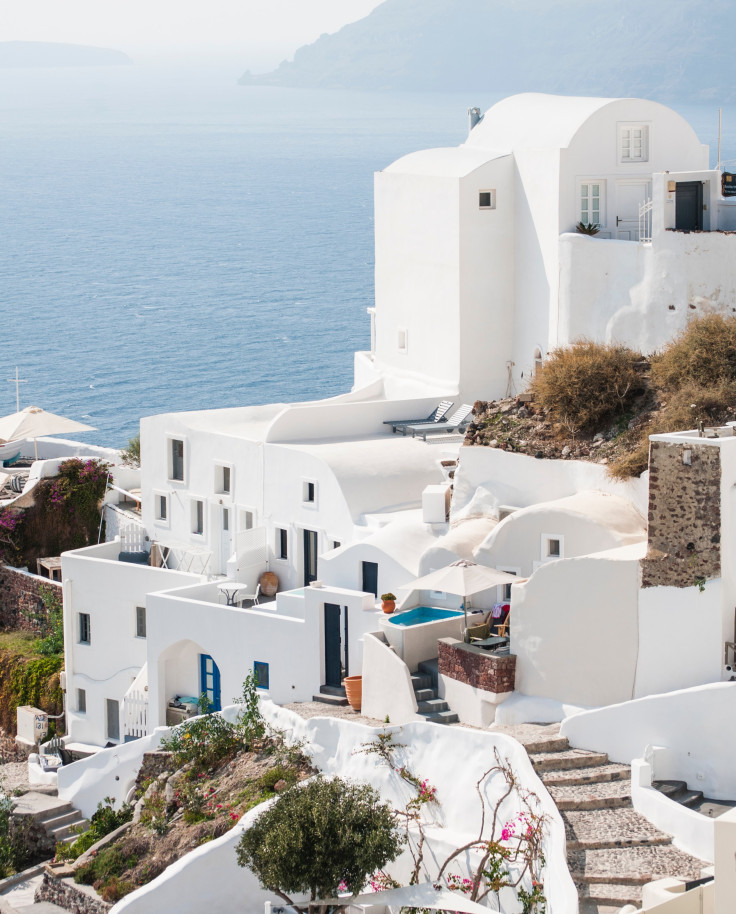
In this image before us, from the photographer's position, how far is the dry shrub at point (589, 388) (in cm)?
3253

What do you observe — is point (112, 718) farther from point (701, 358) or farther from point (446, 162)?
point (701, 358)

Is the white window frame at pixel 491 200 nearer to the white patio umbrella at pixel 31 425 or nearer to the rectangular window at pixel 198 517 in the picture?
the rectangular window at pixel 198 517

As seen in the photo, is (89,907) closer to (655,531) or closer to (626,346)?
(655,531)

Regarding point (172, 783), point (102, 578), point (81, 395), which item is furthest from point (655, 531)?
point (81, 395)

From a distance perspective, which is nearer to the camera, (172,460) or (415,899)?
(415,899)

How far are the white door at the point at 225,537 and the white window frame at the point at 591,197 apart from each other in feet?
36.3

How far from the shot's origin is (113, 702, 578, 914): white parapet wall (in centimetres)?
2497

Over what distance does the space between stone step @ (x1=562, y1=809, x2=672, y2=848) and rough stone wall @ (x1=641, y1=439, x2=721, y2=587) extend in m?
4.01

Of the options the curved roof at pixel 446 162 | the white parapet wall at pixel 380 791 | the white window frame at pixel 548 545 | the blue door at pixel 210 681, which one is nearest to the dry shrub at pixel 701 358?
the white window frame at pixel 548 545

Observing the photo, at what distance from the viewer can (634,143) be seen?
39.0 m

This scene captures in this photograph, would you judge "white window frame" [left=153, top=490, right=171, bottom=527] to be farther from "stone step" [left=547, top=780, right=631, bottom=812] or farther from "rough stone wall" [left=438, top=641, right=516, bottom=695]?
"stone step" [left=547, top=780, right=631, bottom=812]

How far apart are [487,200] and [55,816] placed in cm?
1797

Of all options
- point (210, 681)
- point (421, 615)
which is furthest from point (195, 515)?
point (421, 615)

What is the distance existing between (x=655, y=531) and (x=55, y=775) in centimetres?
1719
